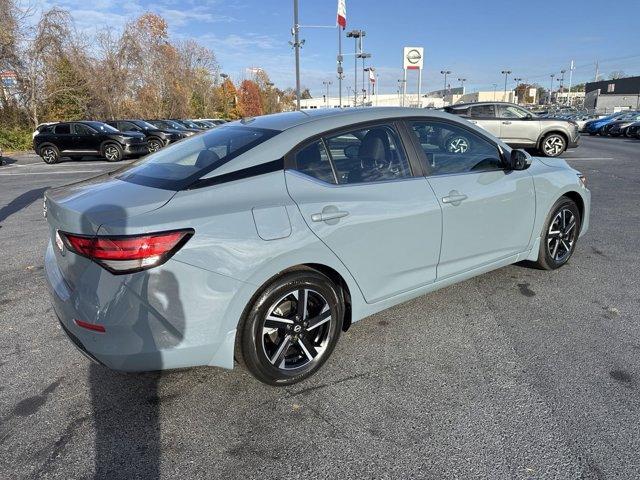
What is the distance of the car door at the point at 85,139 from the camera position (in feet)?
56.5

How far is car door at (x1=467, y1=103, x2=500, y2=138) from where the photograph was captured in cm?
1498

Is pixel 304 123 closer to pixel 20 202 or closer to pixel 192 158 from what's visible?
pixel 192 158

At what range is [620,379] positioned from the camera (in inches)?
110

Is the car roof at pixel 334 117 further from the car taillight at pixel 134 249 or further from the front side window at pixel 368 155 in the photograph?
the car taillight at pixel 134 249

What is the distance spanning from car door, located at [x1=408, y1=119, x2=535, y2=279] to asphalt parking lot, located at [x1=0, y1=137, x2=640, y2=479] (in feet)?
1.68

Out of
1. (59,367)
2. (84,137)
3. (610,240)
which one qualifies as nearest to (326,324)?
(59,367)

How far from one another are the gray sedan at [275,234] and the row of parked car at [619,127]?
27308 mm

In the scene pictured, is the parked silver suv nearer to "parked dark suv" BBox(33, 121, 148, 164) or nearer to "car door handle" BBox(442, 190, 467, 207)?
"parked dark suv" BBox(33, 121, 148, 164)

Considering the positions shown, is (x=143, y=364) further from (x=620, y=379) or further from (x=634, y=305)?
(x=634, y=305)

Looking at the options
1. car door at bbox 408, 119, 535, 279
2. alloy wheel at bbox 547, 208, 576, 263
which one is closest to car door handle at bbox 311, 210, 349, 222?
car door at bbox 408, 119, 535, 279

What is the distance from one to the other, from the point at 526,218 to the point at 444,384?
1.85 meters

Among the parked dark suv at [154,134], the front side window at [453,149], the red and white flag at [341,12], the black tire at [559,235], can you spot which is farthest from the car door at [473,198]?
the red and white flag at [341,12]

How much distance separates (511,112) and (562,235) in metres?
12.0

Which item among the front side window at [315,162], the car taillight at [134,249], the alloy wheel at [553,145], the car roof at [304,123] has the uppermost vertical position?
the car roof at [304,123]
